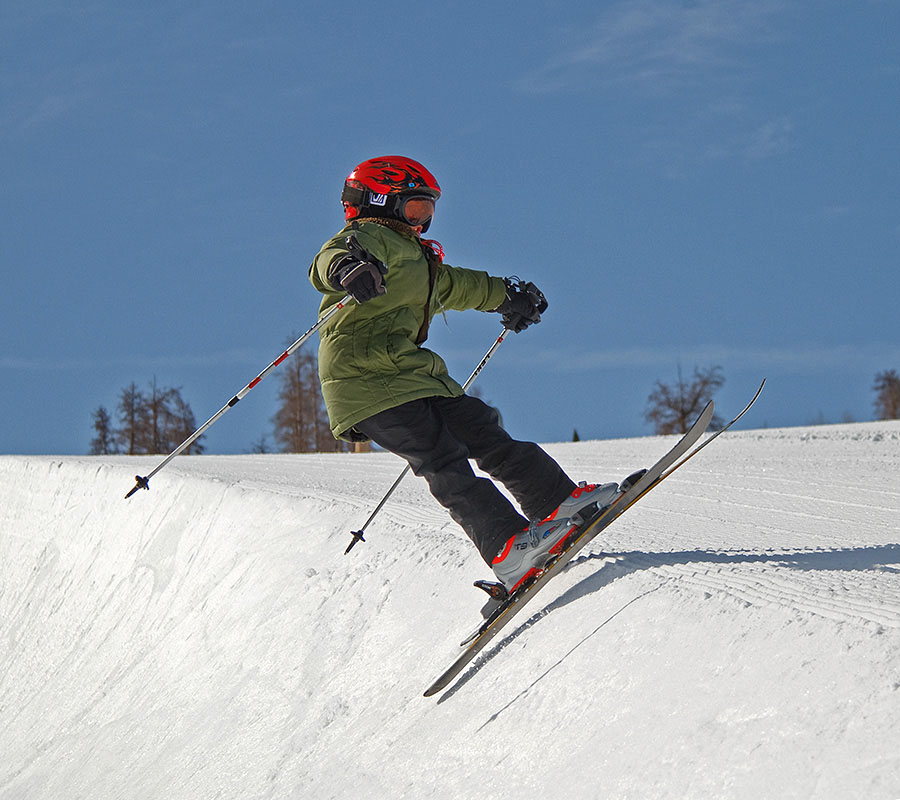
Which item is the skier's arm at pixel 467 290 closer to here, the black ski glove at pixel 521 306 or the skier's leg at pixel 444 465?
the black ski glove at pixel 521 306

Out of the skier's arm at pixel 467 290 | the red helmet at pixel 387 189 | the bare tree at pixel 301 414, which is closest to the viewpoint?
the red helmet at pixel 387 189

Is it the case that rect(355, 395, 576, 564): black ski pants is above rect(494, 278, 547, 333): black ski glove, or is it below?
below

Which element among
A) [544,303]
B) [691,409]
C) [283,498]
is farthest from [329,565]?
[691,409]

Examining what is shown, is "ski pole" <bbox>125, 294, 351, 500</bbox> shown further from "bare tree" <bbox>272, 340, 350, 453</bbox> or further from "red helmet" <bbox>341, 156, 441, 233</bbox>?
"bare tree" <bbox>272, 340, 350, 453</bbox>

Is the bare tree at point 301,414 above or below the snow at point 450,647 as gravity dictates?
above

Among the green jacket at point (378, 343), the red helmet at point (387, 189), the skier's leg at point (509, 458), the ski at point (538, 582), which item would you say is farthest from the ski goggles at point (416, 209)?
the ski at point (538, 582)

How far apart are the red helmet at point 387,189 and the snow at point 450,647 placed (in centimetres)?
163

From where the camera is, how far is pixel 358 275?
140 inches

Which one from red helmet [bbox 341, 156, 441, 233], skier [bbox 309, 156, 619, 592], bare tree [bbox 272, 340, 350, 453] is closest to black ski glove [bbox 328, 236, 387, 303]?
skier [bbox 309, 156, 619, 592]

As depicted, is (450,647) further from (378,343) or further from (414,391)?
(378,343)

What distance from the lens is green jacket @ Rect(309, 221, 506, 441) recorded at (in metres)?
3.86

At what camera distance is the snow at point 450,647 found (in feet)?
7.52

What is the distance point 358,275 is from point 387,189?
70cm

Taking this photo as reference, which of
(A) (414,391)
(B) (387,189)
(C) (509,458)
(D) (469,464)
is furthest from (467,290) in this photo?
(D) (469,464)
